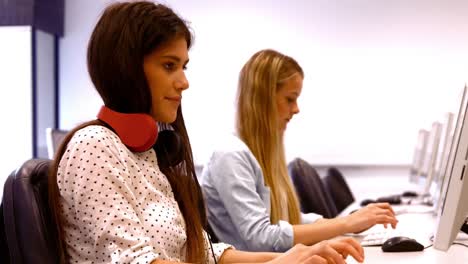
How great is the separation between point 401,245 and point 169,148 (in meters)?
0.64

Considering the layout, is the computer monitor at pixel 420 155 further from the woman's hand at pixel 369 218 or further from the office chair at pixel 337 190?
the woman's hand at pixel 369 218

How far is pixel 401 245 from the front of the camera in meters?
1.36

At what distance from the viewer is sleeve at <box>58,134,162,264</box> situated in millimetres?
873

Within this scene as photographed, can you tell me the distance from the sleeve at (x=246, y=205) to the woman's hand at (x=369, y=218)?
175mm

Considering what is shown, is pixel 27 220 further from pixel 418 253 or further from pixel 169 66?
pixel 418 253

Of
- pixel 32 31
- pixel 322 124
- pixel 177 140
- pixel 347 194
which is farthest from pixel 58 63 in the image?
pixel 177 140

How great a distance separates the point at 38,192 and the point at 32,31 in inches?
138

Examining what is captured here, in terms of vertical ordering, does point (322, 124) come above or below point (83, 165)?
below

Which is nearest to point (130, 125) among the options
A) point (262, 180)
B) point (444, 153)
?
point (262, 180)

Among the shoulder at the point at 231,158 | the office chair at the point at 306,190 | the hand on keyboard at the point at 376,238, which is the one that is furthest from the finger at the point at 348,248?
the office chair at the point at 306,190

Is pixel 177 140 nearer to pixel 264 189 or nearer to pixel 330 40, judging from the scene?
pixel 264 189

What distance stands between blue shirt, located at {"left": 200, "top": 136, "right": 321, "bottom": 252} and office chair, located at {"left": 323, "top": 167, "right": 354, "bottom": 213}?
5.03ft

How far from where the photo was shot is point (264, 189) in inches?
65.2

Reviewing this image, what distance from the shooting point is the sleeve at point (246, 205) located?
151cm
